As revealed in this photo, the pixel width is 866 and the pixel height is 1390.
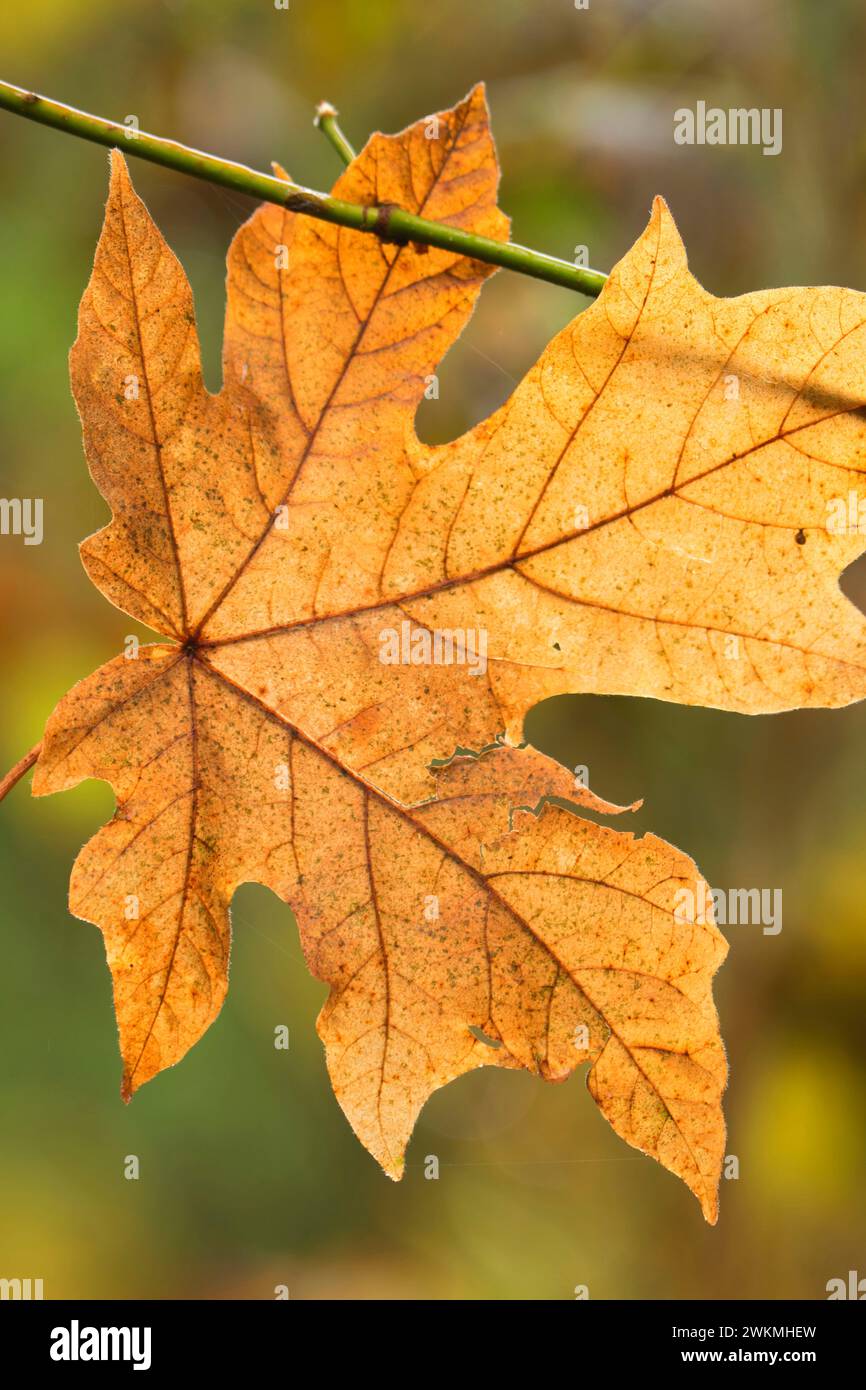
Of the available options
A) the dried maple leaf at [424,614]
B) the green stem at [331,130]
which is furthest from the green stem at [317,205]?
the green stem at [331,130]

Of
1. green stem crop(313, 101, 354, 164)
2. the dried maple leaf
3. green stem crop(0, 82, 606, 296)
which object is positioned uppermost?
green stem crop(313, 101, 354, 164)

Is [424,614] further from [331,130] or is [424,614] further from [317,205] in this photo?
[331,130]

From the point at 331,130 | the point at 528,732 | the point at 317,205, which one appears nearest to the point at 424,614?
the point at 317,205

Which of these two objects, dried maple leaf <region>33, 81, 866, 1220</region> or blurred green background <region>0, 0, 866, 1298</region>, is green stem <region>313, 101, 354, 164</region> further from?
blurred green background <region>0, 0, 866, 1298</region>

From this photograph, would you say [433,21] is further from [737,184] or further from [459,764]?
[459,764]

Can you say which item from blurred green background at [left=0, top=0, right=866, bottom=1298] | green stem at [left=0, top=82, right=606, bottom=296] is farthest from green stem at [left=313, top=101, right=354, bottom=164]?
blurred green background at [left=0, top=0, right=866, bottom=1298]

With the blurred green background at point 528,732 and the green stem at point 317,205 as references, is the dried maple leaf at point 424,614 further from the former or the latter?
the blurred green background at point 528,732
